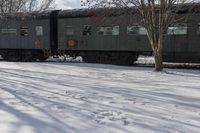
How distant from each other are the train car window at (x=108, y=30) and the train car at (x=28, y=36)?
397 centimetres

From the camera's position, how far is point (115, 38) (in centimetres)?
2244

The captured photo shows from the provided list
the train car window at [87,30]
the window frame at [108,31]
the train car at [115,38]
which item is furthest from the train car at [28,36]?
the window frame at [108,31]

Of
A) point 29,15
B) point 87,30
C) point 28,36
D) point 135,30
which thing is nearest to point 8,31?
point 28,36

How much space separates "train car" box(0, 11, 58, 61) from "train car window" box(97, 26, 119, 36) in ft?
13.0

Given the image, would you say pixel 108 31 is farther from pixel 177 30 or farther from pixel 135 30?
pixel 177 30

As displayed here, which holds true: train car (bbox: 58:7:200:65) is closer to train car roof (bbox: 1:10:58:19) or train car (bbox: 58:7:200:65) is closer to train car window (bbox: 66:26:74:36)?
train car window (bbox: 66:26:74:36)

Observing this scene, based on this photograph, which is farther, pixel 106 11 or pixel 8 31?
pixel 8 31

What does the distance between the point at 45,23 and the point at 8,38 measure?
368cm

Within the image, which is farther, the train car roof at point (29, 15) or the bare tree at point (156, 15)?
the train car roof at point (29, 15)

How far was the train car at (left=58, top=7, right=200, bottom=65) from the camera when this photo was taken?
793 inches

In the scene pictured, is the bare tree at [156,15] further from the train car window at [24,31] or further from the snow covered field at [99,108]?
the train car window at [24,31]

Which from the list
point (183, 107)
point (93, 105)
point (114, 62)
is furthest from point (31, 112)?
point (114, 62)

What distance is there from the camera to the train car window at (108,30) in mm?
22359

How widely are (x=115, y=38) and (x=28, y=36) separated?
7188 millimetres
